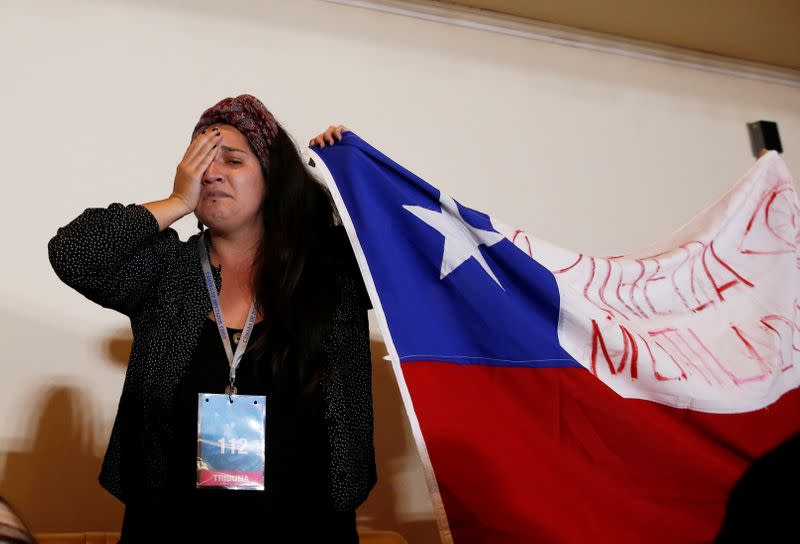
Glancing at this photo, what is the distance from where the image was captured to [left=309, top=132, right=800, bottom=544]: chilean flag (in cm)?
133

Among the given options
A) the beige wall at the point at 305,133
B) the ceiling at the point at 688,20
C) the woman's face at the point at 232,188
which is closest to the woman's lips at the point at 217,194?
the woman's face at the point at 232,188

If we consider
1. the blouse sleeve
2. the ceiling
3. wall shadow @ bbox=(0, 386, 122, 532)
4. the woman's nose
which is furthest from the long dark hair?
the ceiling

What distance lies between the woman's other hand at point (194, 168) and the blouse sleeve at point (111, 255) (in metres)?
0.08

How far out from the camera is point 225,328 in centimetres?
146

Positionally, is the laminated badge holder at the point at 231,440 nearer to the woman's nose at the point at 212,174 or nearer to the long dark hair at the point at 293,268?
the long dark hair at the point at 293,268

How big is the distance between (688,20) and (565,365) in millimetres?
1969

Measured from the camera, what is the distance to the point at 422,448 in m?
1.36

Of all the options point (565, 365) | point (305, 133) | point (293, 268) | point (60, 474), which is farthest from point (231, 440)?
point (305, 133)

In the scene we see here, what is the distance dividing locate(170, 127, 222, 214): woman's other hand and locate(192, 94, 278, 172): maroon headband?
0.19ft

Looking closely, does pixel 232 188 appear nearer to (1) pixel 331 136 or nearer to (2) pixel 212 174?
(2) pixel 212 174

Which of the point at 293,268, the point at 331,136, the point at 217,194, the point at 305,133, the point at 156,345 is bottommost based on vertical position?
the point at 156,345

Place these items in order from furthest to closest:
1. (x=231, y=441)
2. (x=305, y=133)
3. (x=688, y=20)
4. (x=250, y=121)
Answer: (x=688, y=20)
(x=305, y=133)
(x=250, y=121)
(x=231, y=441)

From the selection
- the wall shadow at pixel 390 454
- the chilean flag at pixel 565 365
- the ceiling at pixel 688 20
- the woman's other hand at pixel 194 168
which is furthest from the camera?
the ceiling at pixel 688 20

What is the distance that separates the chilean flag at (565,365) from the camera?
1.33 m
